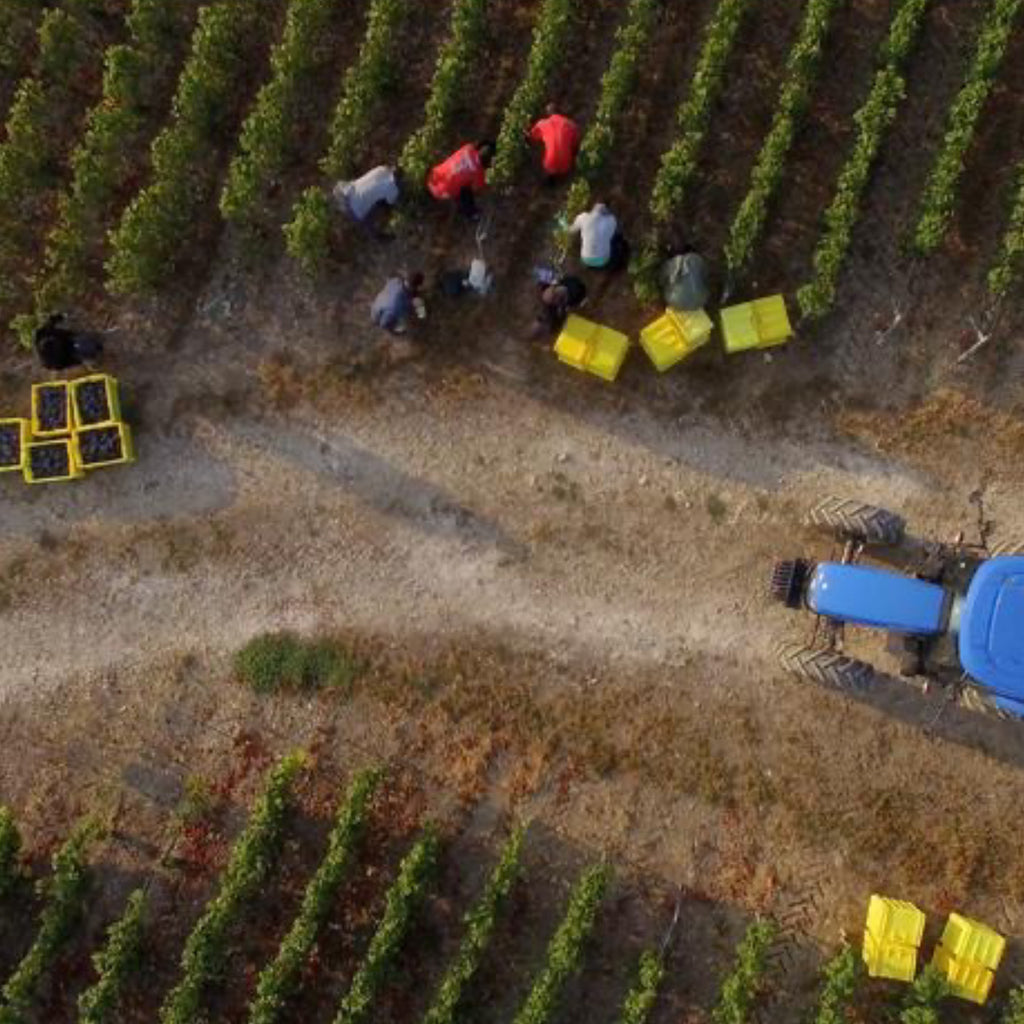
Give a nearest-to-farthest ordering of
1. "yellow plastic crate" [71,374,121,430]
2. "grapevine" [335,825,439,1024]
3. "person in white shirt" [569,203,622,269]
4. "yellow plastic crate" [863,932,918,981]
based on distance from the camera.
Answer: "grapevine" [335,825,439,1024], "yellow plastic crate" [863,932,918,981], "person in white shirt" [569,203,622,269], "yellow plastic crate" [71,374,121,430]

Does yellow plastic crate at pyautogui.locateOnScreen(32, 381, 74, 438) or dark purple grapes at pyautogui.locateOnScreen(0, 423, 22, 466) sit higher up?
yellow plastic crate at pyautogui.locateOnScreen(32, 381, 74, 438)

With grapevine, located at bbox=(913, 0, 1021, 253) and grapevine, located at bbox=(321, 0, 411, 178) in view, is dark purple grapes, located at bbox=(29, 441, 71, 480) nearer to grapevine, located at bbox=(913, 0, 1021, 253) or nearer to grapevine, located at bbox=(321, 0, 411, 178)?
grapevine, located at bbox=(321, 0, 411, 178)

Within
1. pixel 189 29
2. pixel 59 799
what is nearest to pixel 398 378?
pixel 189 29

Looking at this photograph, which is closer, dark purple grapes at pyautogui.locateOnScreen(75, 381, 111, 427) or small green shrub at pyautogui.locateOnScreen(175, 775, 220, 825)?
small green shrub at pyautogui.locateOnScreen(175, 775, 220, 825)

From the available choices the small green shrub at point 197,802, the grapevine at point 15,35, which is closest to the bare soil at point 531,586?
the small green shrub at point 197,802

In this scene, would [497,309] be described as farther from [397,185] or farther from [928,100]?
[928,100]

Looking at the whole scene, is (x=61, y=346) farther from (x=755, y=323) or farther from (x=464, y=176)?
(x=755, y=323)

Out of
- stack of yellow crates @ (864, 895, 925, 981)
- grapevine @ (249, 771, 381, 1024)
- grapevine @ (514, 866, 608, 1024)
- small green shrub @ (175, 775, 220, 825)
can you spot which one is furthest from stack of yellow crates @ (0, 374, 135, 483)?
stack of yellow crates @ (864, 895, 925, 981)

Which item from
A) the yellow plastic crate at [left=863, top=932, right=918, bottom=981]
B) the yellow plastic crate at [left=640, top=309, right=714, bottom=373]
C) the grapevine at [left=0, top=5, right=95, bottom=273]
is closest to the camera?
the yellow plastic crate at [left=863, top=932, right=918, bottom=981]
